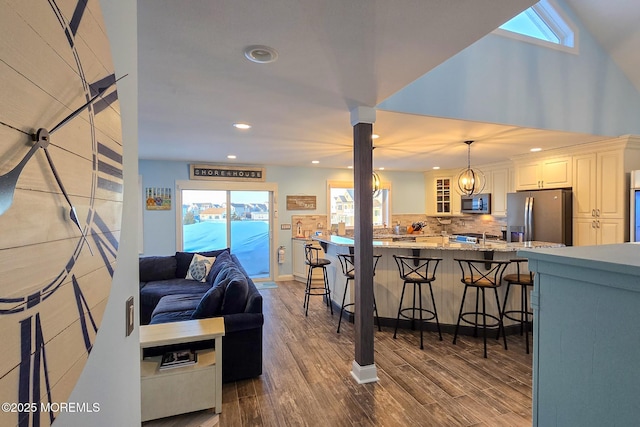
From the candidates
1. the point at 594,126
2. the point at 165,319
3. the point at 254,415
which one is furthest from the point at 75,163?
the point at 594,126

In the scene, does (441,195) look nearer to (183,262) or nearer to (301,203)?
(301,203)

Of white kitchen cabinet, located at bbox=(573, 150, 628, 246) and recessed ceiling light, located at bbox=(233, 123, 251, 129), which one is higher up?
recessed ceiling light, located at bbox=(233, 123, 251, 129)

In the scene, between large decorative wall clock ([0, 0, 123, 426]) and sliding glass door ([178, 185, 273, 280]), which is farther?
sliding glass door ([178, 185, 273, 280])

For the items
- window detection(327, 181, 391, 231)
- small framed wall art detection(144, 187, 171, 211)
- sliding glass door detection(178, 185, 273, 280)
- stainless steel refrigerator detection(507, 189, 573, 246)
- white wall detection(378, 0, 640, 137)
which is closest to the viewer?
white wall detection(378, 0, 640, 137)

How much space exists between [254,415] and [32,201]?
7.49 feet

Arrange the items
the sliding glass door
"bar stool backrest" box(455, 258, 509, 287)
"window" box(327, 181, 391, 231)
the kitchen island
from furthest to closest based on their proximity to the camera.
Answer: "window" box(327, 181, 391, 231) → the sliding glass door → the kitchen island → "bar stool backrest" box(455, 258, 509, 287)

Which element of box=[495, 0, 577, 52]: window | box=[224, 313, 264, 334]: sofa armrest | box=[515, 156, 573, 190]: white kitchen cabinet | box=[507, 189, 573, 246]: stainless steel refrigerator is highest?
box=[495, 0, 577, 52]: window

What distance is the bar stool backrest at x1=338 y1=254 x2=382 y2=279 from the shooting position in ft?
12.3

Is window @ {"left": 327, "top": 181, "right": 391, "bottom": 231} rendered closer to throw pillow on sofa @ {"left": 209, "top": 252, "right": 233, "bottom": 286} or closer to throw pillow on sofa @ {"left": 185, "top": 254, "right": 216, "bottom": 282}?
throw pillow on sofa @ {"left": 209, "top": 252, "right": 233, "bottom": 286}

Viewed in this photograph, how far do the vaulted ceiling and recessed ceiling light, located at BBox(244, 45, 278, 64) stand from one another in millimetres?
39

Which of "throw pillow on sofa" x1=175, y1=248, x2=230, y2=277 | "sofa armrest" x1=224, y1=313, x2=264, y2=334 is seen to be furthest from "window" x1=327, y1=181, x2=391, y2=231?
"sofa armrest" x1=224, y1=313, x2=264, y2=334

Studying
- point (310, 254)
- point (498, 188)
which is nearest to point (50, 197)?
point (310, 254)

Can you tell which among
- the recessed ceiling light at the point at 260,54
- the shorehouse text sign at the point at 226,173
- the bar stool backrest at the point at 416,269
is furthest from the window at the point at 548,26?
the shorehouse text sign at the point at 226,173

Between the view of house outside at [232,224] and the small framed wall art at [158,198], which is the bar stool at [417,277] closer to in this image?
the view of house outside at [232,224]
